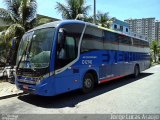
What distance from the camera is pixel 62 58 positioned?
8961mm

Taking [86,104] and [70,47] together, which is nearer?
[86,104]

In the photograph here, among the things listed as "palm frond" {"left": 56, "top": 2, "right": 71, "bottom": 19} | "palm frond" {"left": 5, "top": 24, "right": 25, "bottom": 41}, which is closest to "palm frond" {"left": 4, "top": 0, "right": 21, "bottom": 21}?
"palm frond" {"left": 5, "top": 24, "right": 25, "bottom": 41}

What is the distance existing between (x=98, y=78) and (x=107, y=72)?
1.23 meters

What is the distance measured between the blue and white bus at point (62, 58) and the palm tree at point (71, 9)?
356 inches

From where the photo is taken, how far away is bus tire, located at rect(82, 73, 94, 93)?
34.8 ft

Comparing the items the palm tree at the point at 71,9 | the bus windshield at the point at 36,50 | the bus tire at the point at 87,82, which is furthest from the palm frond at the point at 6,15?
the bus tire at the point at 87,82

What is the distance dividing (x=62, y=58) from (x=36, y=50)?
1.06m

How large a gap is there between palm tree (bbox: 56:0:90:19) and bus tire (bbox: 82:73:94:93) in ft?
36.8

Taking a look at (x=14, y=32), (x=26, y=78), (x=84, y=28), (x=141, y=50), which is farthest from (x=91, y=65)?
(x=141, y=50)

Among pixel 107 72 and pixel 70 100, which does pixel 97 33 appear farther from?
pixel 70 100

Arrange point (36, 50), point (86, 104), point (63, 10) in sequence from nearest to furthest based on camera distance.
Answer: point (86, 104) → point (36, 50) → point (63, 10)

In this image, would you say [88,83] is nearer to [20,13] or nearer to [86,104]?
[86,104]

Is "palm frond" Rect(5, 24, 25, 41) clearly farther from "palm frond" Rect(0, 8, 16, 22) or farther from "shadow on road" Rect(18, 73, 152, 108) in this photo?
"shadow on road" Rect(18, 73, 152, 108)

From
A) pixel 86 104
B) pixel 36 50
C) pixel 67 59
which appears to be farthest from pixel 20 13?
pixel 86 104
